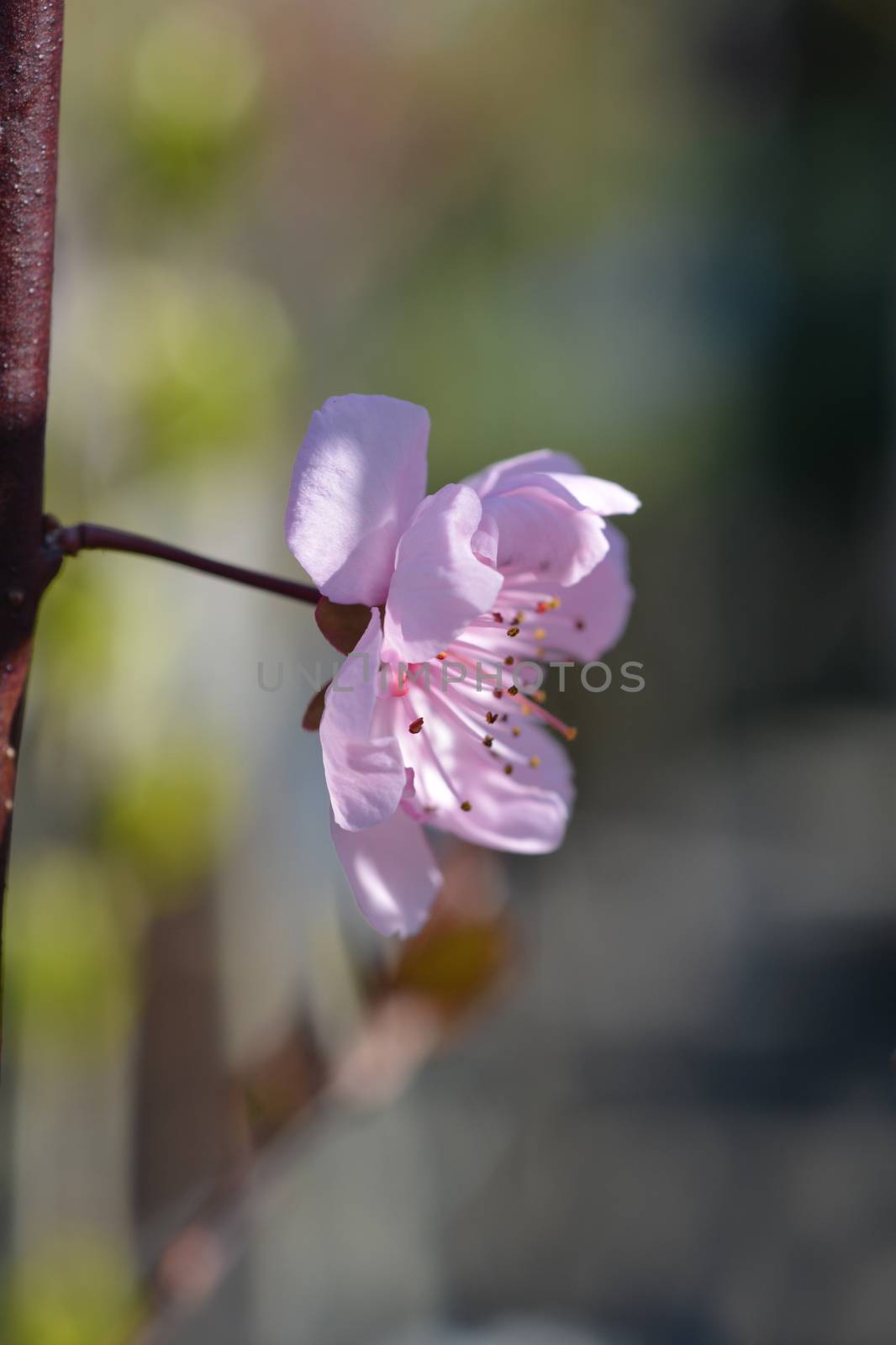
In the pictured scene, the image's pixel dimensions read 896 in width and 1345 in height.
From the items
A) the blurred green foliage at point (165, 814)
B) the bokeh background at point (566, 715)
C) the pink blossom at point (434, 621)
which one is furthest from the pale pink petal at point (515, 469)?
the blurred green foliage at point (165, 814)

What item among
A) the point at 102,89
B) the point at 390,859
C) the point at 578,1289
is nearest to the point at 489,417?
the point at 102,89

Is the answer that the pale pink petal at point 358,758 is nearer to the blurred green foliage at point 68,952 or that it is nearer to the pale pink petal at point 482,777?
the pale pink petal at point 482,777

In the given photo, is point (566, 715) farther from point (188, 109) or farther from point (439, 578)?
point (439, 578)

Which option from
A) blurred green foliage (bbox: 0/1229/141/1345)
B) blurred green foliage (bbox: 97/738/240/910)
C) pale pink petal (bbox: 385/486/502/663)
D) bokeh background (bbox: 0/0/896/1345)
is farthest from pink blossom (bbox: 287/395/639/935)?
blurred green foliage (bbox: 0/1229/141/1345)

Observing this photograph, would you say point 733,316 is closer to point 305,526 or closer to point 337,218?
point 337,218

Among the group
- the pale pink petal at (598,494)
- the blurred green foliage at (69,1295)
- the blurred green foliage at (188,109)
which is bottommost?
the blurred green foliage at (69,1295)

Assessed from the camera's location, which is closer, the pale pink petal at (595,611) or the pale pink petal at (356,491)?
the pale pink petal at (356,491)

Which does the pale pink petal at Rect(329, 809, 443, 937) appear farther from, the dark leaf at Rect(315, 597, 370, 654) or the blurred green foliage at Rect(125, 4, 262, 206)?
the blurred green foliage at Rect(125, 4, 262, 206)
